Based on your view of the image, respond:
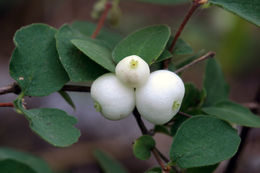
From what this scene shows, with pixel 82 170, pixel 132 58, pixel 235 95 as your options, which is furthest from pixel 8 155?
pixel 235 95

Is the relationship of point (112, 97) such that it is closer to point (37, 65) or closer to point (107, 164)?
point (37, 65)

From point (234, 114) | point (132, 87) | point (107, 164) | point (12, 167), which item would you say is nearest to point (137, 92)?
point (132, 87)

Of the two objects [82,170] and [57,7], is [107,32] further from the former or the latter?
[57,7]

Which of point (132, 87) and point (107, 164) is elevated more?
point (132, 87)

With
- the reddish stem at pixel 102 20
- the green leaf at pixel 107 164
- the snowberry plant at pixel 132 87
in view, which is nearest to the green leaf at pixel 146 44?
the snowberry plant at pixel 132 87

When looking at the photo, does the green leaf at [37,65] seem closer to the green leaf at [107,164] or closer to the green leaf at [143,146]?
the green leaf at [143,146]

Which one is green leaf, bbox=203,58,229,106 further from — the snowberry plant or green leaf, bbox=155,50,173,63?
green leaf, bbox=155,50,173,63
